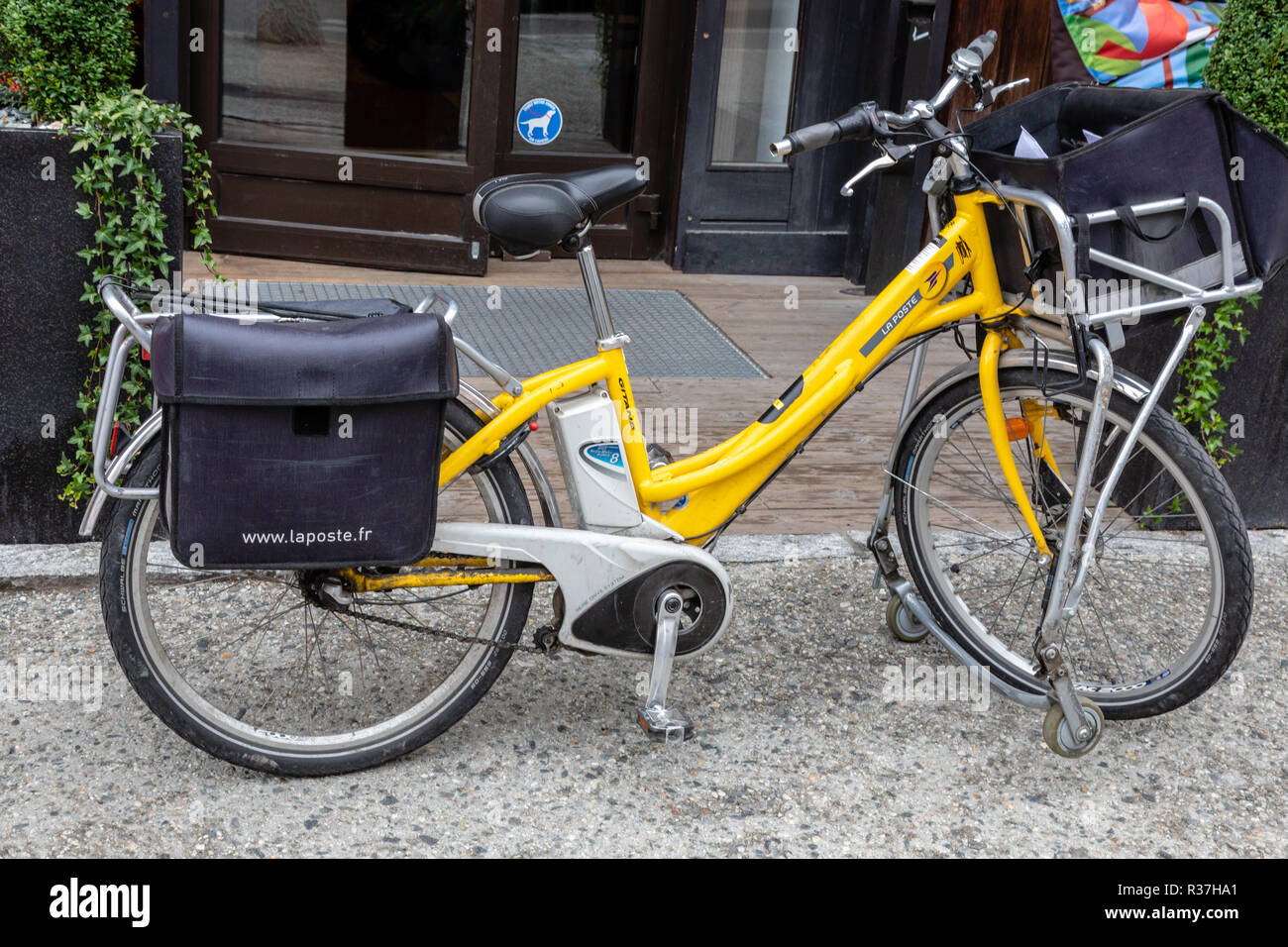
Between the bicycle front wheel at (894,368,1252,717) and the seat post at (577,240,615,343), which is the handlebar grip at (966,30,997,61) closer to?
the bicycle front wheel at (894,368,1252,717)

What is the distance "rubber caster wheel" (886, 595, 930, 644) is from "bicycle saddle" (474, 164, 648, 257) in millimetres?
1348

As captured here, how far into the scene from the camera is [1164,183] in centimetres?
272

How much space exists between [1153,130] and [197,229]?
229cm

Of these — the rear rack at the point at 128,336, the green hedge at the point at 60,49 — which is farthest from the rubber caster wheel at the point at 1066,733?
the green hedge at the point at 60,49

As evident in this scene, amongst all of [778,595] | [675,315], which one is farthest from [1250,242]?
[675,315]

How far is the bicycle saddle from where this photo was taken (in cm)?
261

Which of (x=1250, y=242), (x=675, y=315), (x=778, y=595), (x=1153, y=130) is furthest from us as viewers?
(x=675, y=315)

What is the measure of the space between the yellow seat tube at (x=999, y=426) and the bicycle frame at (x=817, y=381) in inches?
3.1

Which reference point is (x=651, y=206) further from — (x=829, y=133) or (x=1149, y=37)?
(x=829, y=133)

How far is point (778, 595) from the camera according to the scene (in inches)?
145

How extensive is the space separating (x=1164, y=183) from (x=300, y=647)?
6.99 ft

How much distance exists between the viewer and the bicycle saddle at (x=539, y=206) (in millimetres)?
2611

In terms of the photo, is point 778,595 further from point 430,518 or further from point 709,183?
point 709,183

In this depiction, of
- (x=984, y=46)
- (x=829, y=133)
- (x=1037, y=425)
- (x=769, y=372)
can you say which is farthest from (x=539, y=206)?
(x=769, y=372)
